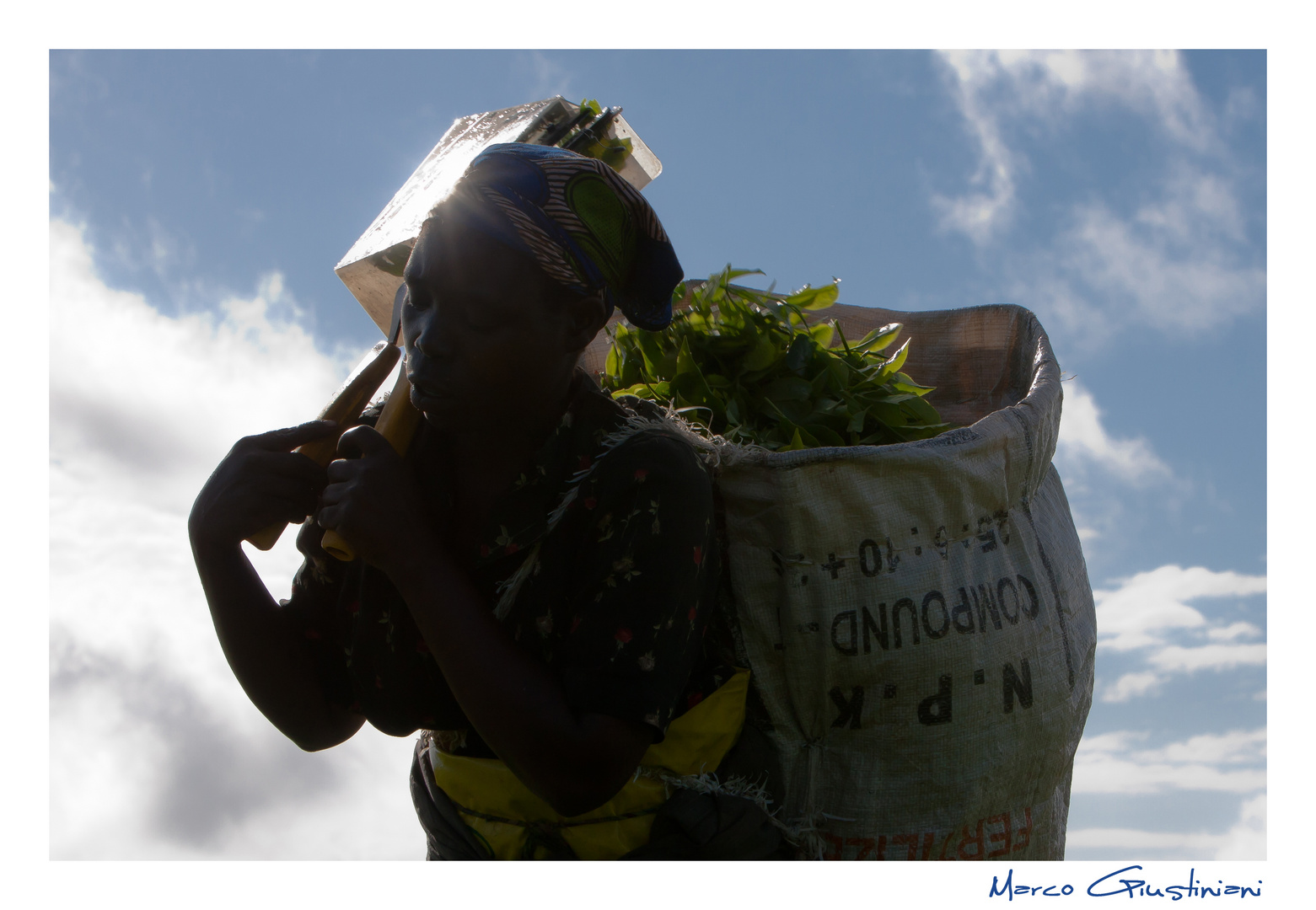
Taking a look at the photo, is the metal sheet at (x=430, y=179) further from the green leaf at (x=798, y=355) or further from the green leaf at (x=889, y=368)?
the green leaf at (x=889, y=368)

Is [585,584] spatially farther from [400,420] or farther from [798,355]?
[798,355]

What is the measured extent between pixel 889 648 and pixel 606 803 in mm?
494

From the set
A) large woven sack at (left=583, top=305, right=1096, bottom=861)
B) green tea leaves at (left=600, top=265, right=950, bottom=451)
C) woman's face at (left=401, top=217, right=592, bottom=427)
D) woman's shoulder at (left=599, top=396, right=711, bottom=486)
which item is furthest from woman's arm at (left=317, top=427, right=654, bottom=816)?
green tea leaves at (left=600, top=265, right=950, bottom=451)

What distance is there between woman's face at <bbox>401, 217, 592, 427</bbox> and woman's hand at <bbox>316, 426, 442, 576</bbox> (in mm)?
96

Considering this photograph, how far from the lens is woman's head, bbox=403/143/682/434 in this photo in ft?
4.17

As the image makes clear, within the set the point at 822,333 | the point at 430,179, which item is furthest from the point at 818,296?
the point at 430,179

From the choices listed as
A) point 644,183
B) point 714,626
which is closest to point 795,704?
point 714,626

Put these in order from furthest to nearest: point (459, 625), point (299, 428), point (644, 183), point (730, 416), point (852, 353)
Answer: point (644, 183)
point (852, 353)
point (730, 416)
point (299, 428)
point (459, 625)

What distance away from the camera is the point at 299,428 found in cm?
148

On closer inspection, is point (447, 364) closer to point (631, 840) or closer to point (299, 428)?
point (299, 428)

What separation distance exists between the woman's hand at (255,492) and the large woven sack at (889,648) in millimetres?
633

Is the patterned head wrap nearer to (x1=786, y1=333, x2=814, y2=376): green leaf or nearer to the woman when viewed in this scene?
the woman

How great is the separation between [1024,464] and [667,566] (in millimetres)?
803

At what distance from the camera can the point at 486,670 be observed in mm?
1181
